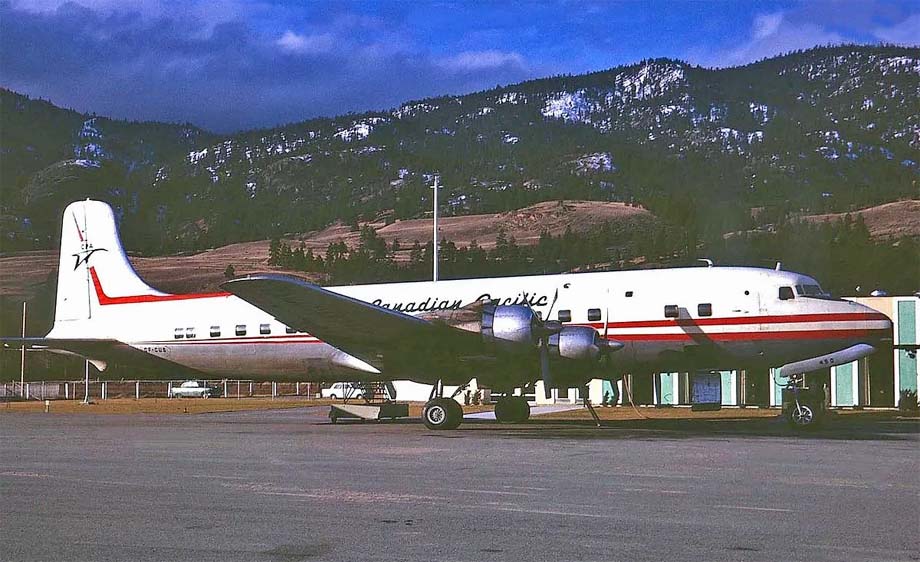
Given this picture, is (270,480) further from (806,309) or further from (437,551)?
(806,309)

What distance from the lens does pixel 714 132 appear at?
485ft

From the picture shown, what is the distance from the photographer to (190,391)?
69438 mm

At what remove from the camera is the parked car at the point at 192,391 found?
68.6m

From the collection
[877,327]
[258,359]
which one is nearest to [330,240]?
[258,359]

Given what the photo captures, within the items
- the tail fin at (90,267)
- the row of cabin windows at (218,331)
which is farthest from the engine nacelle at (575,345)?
the tail fin at (90,267)

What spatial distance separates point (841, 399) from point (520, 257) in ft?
182

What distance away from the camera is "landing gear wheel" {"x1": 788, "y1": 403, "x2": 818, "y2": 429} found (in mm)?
21500

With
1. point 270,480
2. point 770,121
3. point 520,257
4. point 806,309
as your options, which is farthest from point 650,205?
point 270,480

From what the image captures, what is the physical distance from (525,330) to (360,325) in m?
3.68

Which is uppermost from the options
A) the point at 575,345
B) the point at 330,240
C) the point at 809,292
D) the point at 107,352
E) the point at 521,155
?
the point at 521,155

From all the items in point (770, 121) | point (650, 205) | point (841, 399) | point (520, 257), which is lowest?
point (841, 399)

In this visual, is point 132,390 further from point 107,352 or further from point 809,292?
point 809,292

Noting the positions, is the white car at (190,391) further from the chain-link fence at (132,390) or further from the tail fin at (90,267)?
the tail fin at (90,267)

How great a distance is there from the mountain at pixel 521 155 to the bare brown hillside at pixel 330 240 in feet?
Result: 10.7
